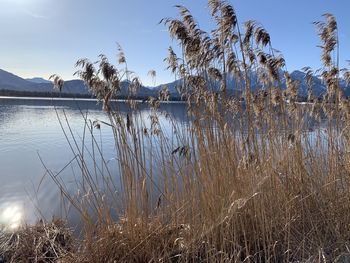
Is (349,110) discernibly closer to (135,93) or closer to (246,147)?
(246,147)

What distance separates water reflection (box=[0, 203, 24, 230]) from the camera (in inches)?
191

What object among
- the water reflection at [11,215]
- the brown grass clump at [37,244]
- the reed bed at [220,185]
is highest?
the reed bed at [220,185]

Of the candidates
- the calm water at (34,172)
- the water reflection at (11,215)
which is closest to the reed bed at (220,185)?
the calm water at (34,172)

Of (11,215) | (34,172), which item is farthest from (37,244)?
(34,172)

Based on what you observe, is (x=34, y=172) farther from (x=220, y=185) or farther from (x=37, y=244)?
(x=220, y=185)

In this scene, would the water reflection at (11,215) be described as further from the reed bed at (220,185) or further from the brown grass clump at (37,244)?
the reed bed at (220,185)

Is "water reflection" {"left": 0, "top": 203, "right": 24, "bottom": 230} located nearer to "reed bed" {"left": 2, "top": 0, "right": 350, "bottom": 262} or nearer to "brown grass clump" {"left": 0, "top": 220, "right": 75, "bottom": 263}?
"brown grass clump" {"left": 0, "top": 220, "right": 75, "bottom": 263}

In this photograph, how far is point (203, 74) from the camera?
2.96m

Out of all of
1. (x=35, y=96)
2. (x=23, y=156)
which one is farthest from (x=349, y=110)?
(x=35, y=96)

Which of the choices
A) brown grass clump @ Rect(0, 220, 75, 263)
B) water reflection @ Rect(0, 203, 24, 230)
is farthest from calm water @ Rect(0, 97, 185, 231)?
brown grass clump @ Rect(0, 220, 75, 263)

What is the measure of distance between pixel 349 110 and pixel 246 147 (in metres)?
1.63

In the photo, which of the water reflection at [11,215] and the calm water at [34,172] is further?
the calm water at [34,172]

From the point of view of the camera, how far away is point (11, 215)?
5.36 meters

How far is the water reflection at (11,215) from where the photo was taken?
4863mm
